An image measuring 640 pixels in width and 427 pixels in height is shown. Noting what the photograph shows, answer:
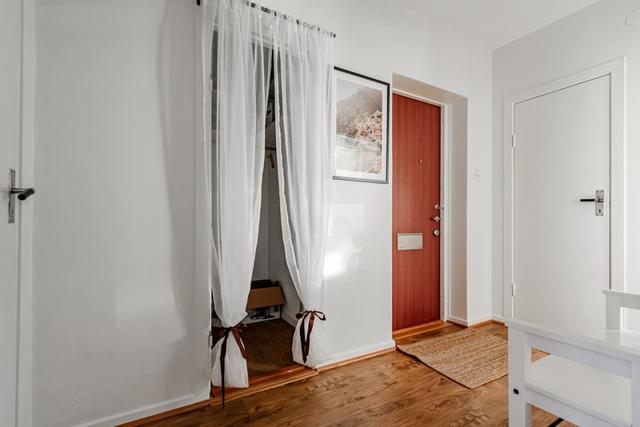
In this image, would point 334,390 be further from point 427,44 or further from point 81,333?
point 427,44

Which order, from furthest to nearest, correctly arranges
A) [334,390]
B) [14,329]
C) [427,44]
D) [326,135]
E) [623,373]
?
[427,44] → [326,135] → [334,390] → [14,329] → [623,373]

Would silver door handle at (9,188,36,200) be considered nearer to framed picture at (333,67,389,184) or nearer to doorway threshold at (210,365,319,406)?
doorway threshold at (210,365,319,406)

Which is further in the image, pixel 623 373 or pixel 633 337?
pixel 633 337

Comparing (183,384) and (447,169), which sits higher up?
(447,169)

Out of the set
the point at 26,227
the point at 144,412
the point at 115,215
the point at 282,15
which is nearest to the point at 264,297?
the point at 144,412

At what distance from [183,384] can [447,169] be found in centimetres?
282

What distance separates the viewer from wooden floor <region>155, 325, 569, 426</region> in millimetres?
1513

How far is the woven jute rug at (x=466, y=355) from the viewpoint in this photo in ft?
6.38

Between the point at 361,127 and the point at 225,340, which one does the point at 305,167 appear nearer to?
the point at 361,127

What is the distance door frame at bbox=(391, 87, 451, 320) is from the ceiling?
2.25 feet

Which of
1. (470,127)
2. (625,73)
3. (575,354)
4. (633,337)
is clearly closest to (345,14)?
(470,127)

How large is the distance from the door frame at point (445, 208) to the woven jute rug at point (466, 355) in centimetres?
38

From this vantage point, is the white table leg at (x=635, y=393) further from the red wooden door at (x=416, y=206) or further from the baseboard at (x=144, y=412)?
the red wooden door at (x=416, y=206)

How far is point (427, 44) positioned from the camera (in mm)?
2594
